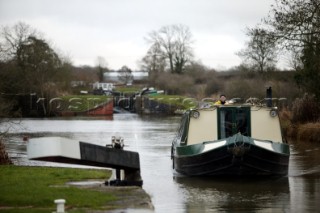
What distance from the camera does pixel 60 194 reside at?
13.8 metres

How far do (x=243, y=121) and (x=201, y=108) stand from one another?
147 cm

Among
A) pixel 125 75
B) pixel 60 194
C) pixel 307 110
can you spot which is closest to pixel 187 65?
pixel 125 75

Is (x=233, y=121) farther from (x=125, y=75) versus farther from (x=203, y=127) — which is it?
(x=125, y=75)

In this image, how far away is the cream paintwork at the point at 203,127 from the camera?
70.4ft

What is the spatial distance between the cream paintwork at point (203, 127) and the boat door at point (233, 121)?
21 centimetres

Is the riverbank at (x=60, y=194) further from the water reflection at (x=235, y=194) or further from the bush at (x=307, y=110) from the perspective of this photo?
the bush at (x=307, y=110)

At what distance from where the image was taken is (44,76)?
255 ft

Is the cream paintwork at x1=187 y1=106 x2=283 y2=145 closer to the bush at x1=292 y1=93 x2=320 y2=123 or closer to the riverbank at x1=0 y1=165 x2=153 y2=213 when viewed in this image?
the riverbank at x1=0 y1=165 x2=153 y2=213

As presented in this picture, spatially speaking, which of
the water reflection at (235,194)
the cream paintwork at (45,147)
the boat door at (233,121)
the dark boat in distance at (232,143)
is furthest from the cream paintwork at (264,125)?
the cream paintwork at (45,147)

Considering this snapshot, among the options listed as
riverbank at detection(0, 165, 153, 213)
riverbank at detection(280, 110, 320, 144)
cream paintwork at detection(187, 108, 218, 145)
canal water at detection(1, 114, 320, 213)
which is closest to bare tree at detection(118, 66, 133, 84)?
riverbank at detection(280, 110, 320, 144)

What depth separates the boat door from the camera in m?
21.2

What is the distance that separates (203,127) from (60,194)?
8625 millimetres

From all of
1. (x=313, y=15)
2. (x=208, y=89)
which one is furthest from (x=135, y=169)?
(x=208, y=89)

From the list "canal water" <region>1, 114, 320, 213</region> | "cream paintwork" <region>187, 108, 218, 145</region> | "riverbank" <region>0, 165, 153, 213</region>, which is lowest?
"canal water" <region>1, 114, 320, 213</region>
